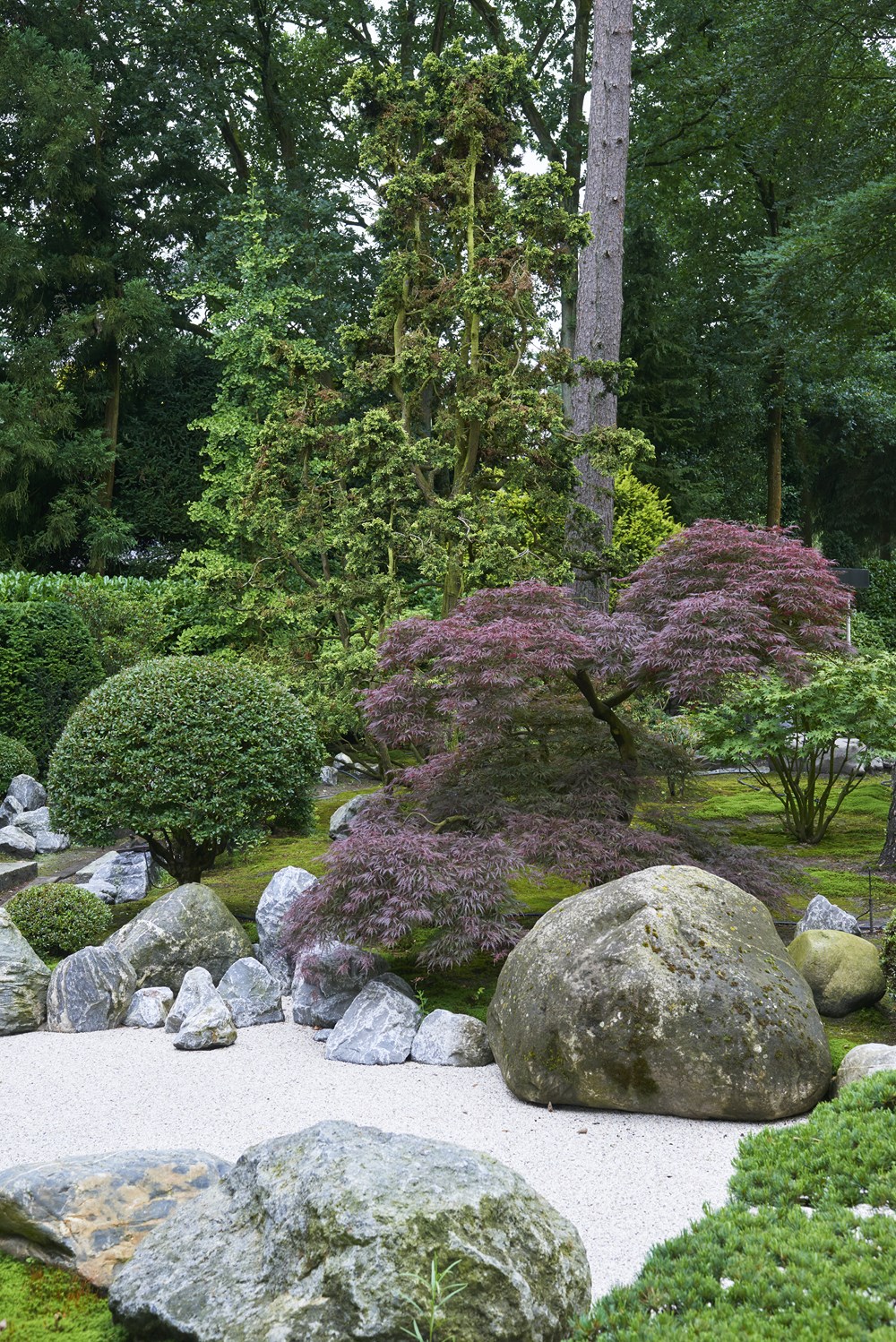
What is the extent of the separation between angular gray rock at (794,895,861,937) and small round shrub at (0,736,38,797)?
23.8 ft

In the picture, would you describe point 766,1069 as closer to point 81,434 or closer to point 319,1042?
point 319,1042

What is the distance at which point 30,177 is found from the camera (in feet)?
50.5

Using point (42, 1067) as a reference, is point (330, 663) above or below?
above

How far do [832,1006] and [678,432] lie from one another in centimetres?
1411

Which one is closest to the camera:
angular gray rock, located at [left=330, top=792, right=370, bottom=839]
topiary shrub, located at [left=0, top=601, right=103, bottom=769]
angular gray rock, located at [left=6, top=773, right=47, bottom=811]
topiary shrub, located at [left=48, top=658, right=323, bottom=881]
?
topiary shrub, located at [left=48, top=658, right=323, bottom=881]

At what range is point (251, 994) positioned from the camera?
5.20 m

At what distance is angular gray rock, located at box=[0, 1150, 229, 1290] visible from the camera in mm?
2775

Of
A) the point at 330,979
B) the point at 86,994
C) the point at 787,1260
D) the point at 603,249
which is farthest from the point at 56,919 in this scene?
the point at 603,249

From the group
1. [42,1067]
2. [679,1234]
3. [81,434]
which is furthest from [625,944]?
[81,434]

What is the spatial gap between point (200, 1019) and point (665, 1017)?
222cm

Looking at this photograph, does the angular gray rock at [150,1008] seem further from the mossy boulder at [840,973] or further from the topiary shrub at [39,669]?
the topiary shrub at [39,669]

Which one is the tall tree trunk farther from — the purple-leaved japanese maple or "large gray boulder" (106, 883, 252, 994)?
"large gray boulder" (106, 883, 252, 994)

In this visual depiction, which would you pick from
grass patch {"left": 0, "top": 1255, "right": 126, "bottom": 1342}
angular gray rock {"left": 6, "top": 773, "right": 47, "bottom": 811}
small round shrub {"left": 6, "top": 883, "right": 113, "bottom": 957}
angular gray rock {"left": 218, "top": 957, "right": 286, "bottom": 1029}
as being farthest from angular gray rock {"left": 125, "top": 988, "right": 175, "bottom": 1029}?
angular gray rock {"left": 6, "top": 773, "right": 47, "bottom": 811}

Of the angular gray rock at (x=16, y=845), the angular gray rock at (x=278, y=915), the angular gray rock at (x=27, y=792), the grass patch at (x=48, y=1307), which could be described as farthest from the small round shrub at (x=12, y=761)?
the grass patch at (x=48, y=1307)
